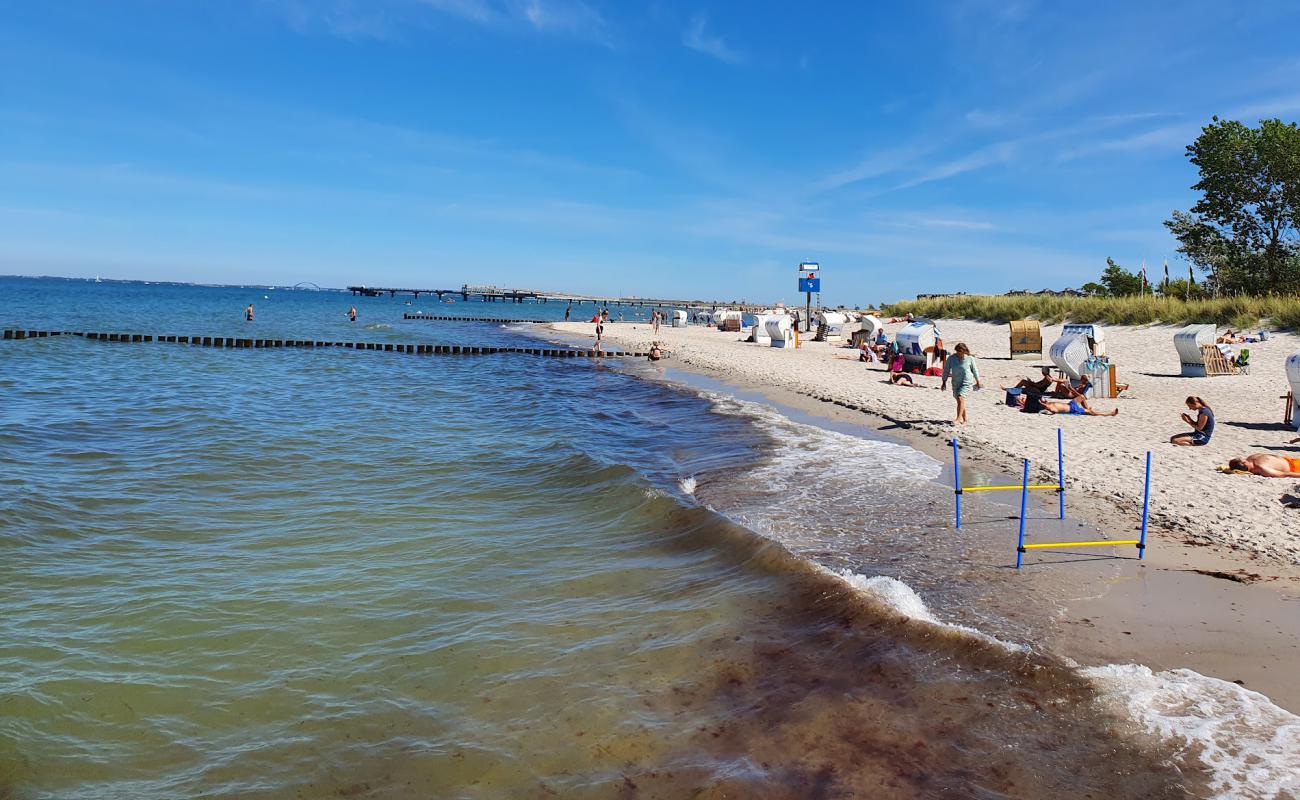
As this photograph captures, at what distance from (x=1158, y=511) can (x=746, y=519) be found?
4743mm

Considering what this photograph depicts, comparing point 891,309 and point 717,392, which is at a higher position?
point 891,309

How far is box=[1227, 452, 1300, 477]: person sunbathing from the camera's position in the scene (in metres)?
9.89

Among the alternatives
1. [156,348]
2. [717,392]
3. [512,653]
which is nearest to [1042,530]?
[512,653]

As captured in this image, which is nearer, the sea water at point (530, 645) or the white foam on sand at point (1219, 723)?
the white foam on sand at point (1219, 723)

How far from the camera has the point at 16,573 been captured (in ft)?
24.5

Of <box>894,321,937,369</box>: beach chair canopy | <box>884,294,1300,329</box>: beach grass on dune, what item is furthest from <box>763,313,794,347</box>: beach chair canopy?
<box>894,321,937,369</box>: beach chair canopy

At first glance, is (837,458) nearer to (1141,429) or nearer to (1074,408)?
(1141,429)

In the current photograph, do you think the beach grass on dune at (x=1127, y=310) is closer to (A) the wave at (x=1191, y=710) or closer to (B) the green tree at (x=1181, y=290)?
(B) the green tree at (x=1181, y=290)

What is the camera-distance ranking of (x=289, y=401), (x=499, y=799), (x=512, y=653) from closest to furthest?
(x=499, y=799) < (x=512, y=653) < (x=289, y=401)

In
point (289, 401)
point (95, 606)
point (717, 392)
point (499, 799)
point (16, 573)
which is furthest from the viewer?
point (717, 392)

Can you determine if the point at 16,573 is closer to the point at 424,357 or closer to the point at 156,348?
the point at 424,357

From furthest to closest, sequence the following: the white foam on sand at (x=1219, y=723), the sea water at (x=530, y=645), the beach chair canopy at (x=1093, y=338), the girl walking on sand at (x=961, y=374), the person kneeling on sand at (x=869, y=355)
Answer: the person kneeling on sand at (x=869, y=355) → the beach chair canopy at (x=1093, y=338) → the girl walking on sand at (x=961, y=374) → the sea water at (x=530, y=645) → the white foam on sand at (x=1219, y=723)

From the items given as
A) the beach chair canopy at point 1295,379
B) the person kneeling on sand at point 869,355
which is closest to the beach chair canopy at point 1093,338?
the beach chair canopy at point 1295,379

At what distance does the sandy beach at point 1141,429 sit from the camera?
845cm
